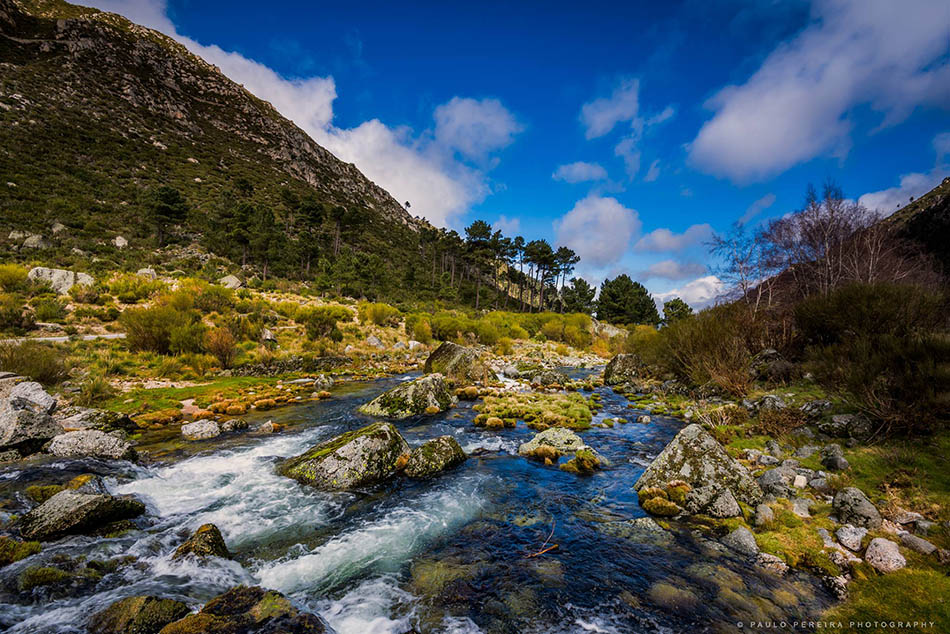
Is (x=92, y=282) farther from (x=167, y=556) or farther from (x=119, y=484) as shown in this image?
(x=167, y=556)

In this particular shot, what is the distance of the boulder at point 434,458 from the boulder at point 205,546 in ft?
11.3

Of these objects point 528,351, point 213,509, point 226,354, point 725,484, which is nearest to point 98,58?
point 226,354

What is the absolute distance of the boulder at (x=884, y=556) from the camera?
386cm

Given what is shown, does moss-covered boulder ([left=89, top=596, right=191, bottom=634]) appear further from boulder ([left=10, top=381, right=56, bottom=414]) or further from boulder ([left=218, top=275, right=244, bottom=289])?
boulder ([left=218, top=275, right=244, bottom=289])

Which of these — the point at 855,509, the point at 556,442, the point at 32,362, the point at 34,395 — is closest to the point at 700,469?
the point at 855,509

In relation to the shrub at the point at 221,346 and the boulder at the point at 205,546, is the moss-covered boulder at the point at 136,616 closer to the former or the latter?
the boulder at the point at 205,546

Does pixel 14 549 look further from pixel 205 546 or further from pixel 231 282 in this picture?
pixel 231 282

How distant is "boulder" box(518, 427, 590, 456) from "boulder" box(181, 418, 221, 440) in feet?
27.2

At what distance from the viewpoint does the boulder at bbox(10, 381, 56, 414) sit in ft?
26.0

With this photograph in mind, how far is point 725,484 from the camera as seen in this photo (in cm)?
584

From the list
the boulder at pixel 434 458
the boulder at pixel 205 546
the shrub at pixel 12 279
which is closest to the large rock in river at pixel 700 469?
the boulder at pixel 434 458

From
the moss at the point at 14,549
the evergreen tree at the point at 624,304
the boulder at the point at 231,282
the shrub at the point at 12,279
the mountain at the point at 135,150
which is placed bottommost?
the moss at the point at 14,549

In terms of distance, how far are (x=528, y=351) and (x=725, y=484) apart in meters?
25.4

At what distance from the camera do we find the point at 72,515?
463cm
